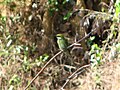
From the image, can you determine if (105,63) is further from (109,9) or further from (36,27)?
(36,27)

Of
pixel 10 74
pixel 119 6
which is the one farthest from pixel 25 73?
pixel 119 6

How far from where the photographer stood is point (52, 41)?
4207 millimetres

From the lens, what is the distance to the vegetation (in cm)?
→ 382

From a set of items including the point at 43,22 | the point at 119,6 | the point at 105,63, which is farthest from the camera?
the point at 43,22

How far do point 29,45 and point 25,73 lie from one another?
1.19ft

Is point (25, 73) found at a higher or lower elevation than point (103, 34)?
lower

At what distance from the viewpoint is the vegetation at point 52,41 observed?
3820 millimetres

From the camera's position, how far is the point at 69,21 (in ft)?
13.9

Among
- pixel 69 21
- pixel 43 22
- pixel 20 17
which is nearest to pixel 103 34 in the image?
pixel 69 21

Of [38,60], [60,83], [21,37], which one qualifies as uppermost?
[21,37]

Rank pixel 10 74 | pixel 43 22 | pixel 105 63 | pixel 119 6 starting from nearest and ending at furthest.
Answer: pixel 119 6 < pixel 105 63 < pixel 10 74 < pixel 43 22

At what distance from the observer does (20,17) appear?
13.8ft

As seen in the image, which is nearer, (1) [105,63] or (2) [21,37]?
(1) [105,63]

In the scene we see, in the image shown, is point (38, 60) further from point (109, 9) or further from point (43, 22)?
point (109, 9)
